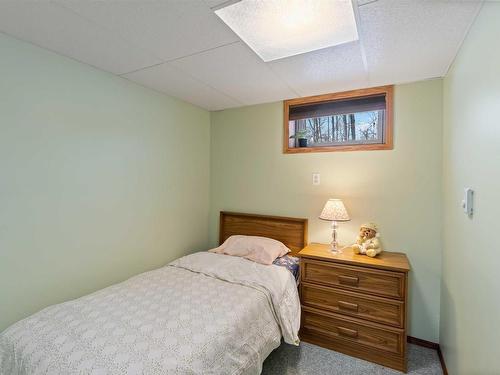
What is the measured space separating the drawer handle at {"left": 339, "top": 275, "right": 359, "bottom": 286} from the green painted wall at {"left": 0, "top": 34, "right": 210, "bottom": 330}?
67.7 inches

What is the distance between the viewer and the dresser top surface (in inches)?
76.4

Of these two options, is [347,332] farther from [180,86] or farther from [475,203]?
[180,86]

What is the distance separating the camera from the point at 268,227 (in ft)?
9.29

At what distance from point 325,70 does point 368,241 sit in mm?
1485

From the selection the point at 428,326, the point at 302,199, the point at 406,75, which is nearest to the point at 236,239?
the point at 302,199

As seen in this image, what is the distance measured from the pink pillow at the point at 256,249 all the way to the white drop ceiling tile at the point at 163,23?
5.79 feet

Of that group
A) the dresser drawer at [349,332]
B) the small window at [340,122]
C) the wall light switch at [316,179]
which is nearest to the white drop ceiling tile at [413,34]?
the small window at [340,122]

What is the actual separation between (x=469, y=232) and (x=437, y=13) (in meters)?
1.18

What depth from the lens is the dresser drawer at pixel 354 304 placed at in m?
1.92

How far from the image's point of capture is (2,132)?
60.6 inches

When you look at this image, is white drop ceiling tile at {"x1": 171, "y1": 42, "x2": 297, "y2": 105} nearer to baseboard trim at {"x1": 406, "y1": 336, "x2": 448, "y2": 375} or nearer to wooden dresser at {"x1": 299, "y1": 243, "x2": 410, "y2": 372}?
wooden dresser at {"x1": 299, "y1": 243, "x2": 410, "y2": 372}

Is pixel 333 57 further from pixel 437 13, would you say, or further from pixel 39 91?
pixel 39 91

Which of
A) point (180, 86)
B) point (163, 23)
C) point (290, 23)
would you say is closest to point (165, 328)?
point (163, 23)

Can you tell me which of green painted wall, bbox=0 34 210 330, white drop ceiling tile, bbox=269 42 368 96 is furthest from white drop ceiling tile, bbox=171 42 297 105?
green painted wall, bbox=0 34 210 330
